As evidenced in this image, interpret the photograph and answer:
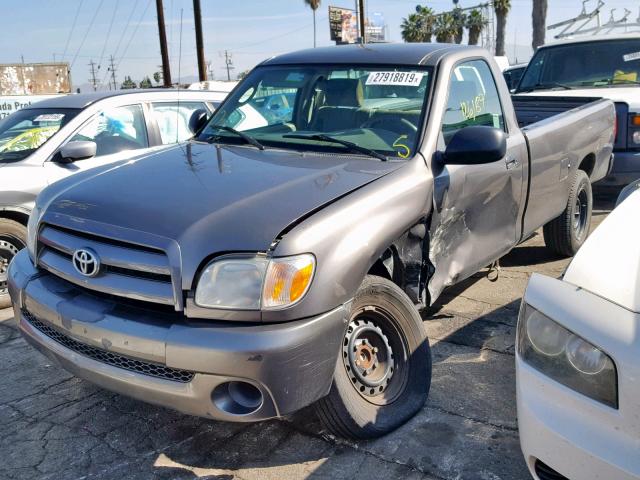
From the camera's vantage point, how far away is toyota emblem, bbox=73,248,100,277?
2.75 meters

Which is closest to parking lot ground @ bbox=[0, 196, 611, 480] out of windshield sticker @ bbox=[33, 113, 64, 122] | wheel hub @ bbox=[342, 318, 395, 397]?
wheel hub @ bbox=[342, 318, 395, 397]

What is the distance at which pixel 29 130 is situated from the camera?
5680 millimetres

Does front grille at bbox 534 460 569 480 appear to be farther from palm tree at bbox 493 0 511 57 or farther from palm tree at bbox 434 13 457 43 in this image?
palm tree at bbox 434 13 457 43

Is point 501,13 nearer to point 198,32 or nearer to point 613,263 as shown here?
point 198,32

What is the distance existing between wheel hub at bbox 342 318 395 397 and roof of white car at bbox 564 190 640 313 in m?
1.04

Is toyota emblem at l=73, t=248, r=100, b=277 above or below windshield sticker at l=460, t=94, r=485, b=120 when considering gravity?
below

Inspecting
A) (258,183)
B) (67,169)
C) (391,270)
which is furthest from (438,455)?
(67,169)

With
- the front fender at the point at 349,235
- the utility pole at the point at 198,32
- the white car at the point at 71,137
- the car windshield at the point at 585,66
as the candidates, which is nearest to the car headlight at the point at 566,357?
the front fender at the point at 349,235

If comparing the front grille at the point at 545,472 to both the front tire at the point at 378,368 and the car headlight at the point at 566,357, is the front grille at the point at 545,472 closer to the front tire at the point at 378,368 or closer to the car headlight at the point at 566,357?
the car headlight at the point at 566,357

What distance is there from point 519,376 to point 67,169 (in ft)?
14.2

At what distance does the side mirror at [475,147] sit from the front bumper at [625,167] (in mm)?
4490

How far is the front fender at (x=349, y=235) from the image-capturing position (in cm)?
256

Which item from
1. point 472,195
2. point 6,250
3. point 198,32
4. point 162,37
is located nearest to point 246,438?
point 472,195

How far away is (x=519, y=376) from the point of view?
2.19m
